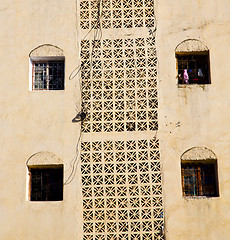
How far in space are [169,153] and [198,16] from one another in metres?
3.11

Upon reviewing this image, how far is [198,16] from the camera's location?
10867mm

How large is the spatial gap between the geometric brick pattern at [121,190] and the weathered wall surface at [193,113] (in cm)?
26

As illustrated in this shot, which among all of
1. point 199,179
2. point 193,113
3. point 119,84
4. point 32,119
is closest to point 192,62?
point 193,113

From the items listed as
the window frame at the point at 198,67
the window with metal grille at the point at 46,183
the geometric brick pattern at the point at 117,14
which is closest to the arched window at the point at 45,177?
the window with metal grille at the point at 46,183

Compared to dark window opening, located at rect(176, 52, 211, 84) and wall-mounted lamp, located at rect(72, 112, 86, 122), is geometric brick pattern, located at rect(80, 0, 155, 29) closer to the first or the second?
dark window opening, located at rect(176, 52, 211, 84)

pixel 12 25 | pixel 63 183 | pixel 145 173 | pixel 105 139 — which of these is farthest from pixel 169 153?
pixel 12 25

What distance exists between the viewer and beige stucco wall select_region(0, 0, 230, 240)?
985 centimetres

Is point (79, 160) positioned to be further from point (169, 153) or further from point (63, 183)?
point (169, 153)

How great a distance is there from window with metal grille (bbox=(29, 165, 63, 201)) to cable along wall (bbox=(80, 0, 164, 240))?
1.89 feet

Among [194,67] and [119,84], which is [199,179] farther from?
[119,84]

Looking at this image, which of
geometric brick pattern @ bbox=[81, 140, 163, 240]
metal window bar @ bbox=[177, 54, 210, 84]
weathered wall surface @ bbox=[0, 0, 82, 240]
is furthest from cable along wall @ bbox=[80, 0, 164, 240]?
metal window bar @ bbox=[177, 54, 210, 84]

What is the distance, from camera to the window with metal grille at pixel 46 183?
10273 mm

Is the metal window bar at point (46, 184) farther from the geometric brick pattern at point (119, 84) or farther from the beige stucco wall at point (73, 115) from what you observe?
the geometric brick pattern at point (119, 84)

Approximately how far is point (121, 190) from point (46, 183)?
1603mm
